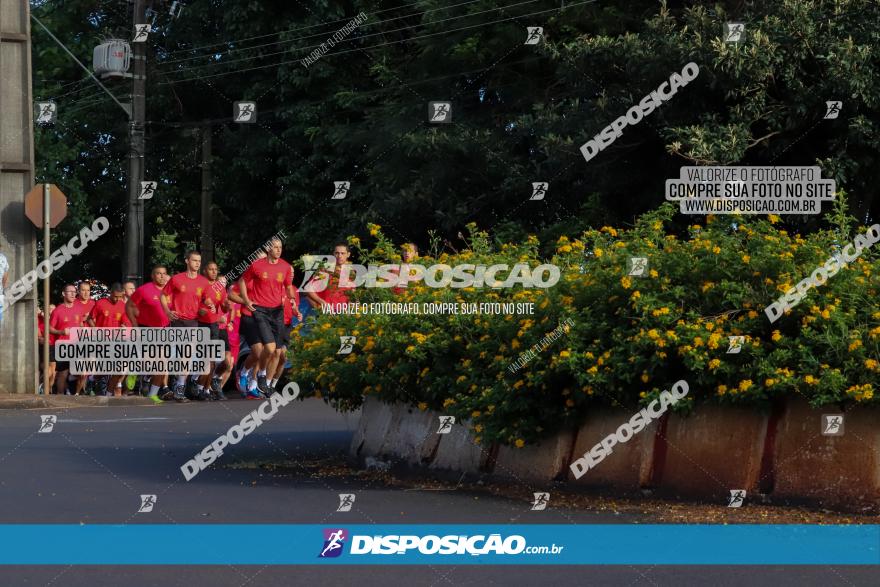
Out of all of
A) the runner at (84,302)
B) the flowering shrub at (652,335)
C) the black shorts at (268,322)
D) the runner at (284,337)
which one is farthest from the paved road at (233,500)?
the runner at (84,302)

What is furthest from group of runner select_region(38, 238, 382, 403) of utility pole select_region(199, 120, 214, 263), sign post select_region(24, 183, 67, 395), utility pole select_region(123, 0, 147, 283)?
utility pole select_region(199, 120, 214, 263)

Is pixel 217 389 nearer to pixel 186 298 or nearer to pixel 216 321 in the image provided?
pixel 216 321

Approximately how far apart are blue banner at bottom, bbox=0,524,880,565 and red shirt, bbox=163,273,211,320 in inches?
515

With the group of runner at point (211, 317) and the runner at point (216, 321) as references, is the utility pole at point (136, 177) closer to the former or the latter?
the group of runner at point (211, 317)

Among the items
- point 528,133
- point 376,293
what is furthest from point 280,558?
point 528,133

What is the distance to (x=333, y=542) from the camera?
27.3 ft

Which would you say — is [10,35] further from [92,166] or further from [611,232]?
[92,166]

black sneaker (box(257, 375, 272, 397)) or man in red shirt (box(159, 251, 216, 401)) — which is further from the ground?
man in red shirt (box(159, 251, 216, 401))

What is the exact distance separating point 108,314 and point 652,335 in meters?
15.8

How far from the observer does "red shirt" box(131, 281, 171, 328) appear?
22.4 metres

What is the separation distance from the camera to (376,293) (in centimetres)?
1240

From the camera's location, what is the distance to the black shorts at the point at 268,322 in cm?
2083

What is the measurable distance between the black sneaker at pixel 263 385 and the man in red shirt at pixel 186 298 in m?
1.21

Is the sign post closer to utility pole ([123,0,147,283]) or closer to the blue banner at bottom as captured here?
utility pole ([123,0,147,283])
